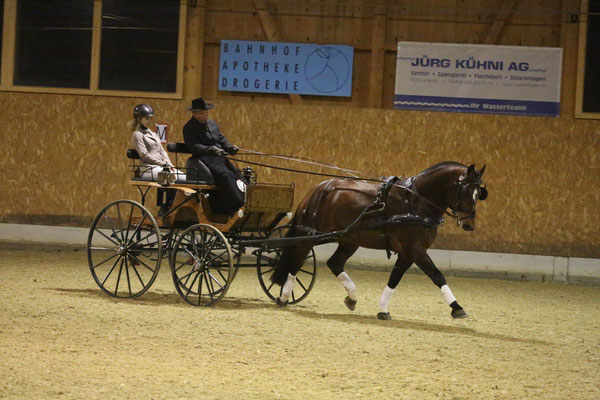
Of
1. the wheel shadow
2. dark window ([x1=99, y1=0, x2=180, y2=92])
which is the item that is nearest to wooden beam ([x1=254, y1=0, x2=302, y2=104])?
dark window ([x1=99, y1=0, x2=180, y2=92])

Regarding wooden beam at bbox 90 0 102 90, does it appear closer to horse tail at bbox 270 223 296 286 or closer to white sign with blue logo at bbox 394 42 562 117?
white sign with blue logo at bbox 394 42 562 117

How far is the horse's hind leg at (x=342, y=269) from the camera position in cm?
799

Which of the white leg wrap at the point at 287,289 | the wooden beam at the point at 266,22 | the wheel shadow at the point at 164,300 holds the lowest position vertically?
the wheel shadow at the point at 164,300

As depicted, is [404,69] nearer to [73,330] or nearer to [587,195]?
[587,195]

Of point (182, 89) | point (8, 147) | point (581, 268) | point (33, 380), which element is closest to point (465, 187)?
point (33, 380)

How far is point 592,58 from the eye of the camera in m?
12.8

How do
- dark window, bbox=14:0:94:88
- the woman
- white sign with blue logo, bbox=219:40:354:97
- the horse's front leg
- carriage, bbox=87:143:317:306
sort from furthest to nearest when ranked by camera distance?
dark window, bbox=14:0:94:88, white sign with blue logo, bbox=219:40:354:97, the woman, carriage, bbox=87:143:317:306, the horse's front leg

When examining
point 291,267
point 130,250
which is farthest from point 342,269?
point 130,250

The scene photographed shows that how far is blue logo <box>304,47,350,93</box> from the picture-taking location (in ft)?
43.2

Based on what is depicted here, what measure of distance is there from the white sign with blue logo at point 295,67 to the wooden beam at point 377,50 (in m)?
0.34

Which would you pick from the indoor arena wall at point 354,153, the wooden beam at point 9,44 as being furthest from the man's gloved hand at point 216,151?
the wooden beam at point 9,44

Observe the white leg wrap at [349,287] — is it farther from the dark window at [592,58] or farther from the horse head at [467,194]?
the dark window at [592,58]

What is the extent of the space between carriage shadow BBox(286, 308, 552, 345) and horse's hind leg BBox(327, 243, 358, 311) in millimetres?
175

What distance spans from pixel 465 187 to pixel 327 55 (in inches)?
246
